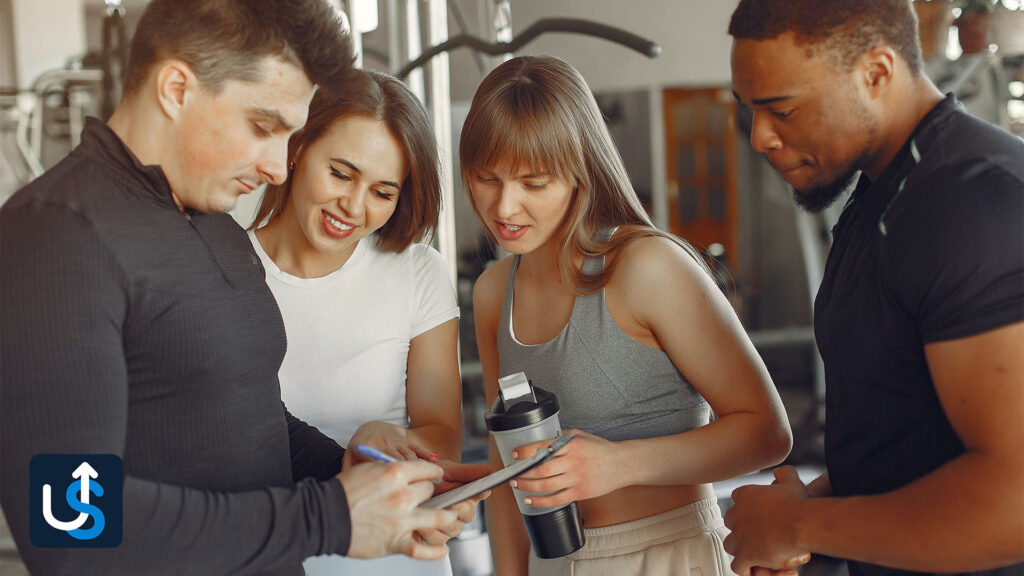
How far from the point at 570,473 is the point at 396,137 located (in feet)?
2.08

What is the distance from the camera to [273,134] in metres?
0.96

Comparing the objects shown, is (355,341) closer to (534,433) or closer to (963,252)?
(534,433)

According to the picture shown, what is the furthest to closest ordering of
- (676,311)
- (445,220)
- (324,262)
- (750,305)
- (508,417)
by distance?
(750,305)
(445,220)
(324,262)
(676,311)
(508,417)

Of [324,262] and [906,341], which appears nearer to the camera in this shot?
[906,341]

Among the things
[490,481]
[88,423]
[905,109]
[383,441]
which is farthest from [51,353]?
[905,109]

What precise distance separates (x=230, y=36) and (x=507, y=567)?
0.94 m

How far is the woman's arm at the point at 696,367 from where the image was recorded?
1.14 meters

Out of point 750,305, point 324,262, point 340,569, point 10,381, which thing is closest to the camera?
point 10,381

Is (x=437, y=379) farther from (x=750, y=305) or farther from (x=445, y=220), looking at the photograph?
(x=750, y=305)

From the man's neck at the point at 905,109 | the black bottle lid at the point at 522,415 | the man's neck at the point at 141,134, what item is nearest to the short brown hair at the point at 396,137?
the man's neck at the point at 141,134

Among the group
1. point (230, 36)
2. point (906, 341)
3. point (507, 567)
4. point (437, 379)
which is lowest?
point (507, 567)

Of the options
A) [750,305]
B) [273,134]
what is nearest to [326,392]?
[273,134]

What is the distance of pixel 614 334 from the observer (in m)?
1.23

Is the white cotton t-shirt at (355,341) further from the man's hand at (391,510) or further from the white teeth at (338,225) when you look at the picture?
the man's hand at (391,510)
